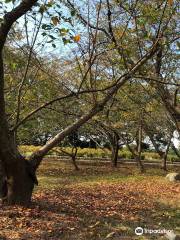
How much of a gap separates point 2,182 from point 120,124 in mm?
17764

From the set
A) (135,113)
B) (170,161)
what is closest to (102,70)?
(135,113)

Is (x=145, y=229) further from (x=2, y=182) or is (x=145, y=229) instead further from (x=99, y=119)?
(x=99, y=119)

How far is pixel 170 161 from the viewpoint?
42.9 m

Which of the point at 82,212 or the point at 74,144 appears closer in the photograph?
the point at 82,212

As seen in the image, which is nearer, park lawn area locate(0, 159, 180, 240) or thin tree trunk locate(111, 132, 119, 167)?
park lawn area locate(0, 159, 180, 240)

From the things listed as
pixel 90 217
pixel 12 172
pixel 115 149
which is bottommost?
pixel 90 217

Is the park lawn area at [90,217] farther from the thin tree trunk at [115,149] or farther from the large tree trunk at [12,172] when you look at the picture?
the thin tree trunk at [115,149]
